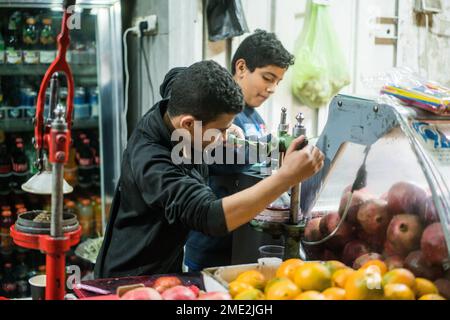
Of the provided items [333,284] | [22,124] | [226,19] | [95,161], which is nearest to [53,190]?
[333,284]

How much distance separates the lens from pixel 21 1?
10.7 ft

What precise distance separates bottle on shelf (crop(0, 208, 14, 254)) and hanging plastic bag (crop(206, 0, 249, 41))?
5.50 feet

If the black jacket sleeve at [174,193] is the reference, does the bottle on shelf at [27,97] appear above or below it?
above

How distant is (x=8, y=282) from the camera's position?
3.74m

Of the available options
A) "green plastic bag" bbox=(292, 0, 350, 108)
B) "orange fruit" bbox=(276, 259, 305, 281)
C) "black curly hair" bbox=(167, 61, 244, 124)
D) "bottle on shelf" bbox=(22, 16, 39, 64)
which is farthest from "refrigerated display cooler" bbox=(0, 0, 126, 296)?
"orange fruit" bbox=(276, 259, 305, 281)

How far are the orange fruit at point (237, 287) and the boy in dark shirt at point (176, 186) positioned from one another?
7.2 inches

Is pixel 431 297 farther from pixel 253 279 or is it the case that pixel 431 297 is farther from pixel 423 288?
pixel 253 279

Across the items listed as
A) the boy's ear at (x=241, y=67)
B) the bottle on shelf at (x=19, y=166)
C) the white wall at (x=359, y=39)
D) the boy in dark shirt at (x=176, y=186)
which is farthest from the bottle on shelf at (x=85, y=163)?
the boy in dark shirt at (x=176, y=186)

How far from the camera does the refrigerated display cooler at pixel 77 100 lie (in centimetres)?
354

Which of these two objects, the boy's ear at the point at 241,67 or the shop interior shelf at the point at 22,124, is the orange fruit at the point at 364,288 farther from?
the shop interior shelf at the point at 22,124

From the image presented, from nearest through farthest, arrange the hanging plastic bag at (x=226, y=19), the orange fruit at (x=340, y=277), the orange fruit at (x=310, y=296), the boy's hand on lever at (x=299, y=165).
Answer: the orange fruit at (x=310, y=296) < the orange fruit at (x=340, y=277) < the boy's hand on lever at (x=299, y=165) < the hanging plastic bag at (x=226, y=19)

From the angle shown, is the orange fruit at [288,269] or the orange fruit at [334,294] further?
the orange fruit at [288,269]

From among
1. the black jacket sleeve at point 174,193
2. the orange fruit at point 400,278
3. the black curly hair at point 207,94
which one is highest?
the black curly hair at point 207,94
